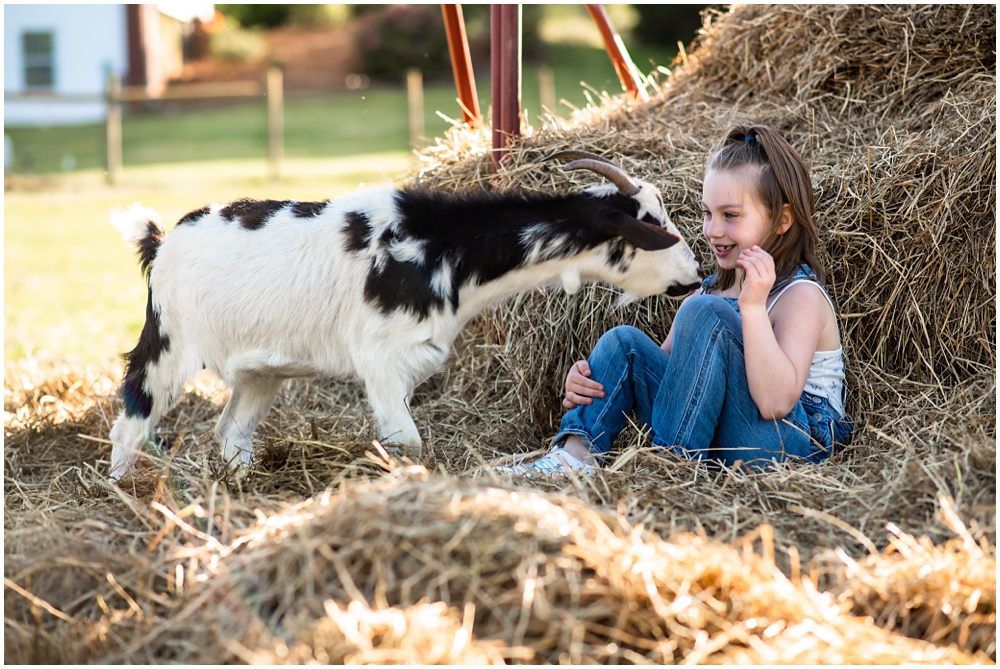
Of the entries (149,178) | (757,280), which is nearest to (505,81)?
(757,280)

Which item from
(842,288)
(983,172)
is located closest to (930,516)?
(842,288)

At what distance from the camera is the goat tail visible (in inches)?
157

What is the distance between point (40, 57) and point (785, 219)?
29062mm

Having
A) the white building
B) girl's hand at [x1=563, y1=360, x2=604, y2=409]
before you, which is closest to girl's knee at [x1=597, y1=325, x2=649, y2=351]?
girl's hand at [x1=563, y1=360, x2=604, y2=409]

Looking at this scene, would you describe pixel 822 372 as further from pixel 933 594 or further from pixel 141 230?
pixel 141 230

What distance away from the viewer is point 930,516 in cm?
279

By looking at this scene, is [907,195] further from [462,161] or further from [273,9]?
[273,9]

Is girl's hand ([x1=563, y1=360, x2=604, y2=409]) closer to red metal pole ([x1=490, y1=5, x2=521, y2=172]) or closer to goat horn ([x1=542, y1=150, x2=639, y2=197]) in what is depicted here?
goat horn ([x1=542, y1=150, x2=639, y2=197])

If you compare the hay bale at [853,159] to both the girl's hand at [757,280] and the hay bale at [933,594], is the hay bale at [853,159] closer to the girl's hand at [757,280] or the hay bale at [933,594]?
the girl's hand at [757,280]

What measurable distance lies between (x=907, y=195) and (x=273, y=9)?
3458cm

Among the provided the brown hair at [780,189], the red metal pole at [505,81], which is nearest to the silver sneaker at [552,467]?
the brown hair at [780,189]

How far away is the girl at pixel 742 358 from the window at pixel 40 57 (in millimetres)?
28368

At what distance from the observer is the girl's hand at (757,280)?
10.8 feet

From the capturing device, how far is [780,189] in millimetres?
3588
